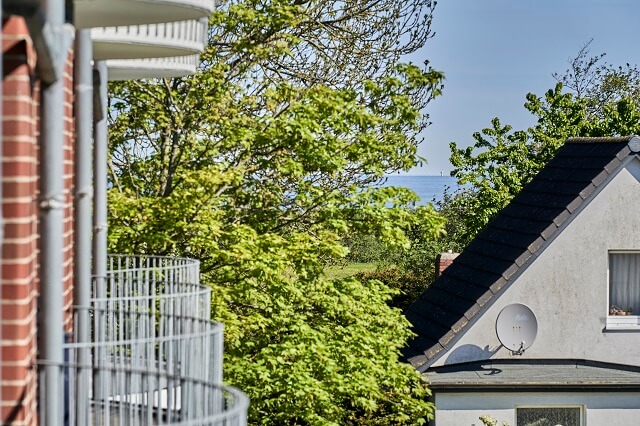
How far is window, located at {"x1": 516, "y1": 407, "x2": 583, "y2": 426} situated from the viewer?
20.0m

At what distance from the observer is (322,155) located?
53.6 ft

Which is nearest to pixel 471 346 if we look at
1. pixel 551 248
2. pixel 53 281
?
pixel 551 248

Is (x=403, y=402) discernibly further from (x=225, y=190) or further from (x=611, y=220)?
(x=611, y=220)

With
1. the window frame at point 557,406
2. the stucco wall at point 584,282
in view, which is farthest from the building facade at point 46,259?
the stucco wall at point 584,282

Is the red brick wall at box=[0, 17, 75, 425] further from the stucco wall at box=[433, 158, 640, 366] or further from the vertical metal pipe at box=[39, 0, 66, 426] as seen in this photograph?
the stucco wall at box=[433, 158, 640, 366]

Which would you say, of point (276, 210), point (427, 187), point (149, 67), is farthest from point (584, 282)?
point (427, 187)

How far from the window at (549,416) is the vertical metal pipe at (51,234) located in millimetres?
14308

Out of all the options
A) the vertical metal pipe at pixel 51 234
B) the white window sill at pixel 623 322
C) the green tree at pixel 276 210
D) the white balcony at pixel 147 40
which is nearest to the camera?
the vertical metal pipe at pixel 51 234

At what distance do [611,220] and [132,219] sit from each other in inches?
346

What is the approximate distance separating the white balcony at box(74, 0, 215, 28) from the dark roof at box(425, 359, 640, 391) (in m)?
11.5

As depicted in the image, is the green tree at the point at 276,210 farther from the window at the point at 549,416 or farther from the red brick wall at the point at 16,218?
the red brick wall at the point at 16,218

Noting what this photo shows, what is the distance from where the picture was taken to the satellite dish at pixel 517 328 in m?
19.6

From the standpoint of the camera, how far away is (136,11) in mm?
8539

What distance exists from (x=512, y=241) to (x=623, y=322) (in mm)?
2337
